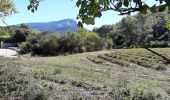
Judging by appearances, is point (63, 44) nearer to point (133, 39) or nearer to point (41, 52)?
point (41, 52)

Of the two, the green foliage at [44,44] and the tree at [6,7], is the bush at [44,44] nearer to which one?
the green foliage at [44,44]

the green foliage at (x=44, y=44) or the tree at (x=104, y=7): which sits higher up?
the tree at (x=104, y=7)

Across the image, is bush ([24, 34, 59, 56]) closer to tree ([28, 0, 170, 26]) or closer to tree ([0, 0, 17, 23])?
tree ([0, 0, 17, 23])

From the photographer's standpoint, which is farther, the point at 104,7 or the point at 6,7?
the point at 6,7

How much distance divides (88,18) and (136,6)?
0.58 metres

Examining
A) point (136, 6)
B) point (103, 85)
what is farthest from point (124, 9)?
point (103, 85)

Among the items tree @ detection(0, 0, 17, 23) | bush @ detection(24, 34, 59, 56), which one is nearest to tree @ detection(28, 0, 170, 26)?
tree @ detection(0, 0, 17, 23)

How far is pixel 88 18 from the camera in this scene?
3.31 meters

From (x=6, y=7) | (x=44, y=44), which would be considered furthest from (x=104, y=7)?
(x=44, y=44)

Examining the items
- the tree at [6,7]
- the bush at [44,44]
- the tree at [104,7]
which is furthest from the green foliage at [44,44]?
the tree at [104,7]

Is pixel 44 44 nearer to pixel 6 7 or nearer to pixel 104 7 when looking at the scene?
pixel 6 7

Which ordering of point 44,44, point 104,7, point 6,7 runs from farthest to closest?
point 44,44 → point 6,7 → point 104,7

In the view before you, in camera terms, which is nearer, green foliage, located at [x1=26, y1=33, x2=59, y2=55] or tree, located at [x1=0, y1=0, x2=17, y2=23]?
tree, located at [x1=0, y1=0, x2=17, y2=23]

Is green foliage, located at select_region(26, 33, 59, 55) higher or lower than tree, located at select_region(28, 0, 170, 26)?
lower
